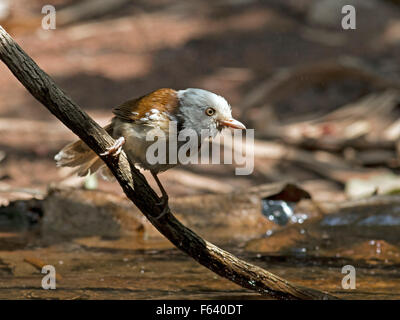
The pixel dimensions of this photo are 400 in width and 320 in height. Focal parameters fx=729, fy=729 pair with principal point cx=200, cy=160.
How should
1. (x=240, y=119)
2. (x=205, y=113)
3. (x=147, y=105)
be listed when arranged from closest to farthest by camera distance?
Answer: 1. (x=205, y=113)
2. (x=147, y=105)
3. (x=240, y=119)

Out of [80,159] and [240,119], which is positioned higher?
[240,119]

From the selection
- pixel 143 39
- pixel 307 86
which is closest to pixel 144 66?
pixel 143 39

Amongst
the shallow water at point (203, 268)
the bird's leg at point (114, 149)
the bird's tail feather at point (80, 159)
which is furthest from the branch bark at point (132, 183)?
the bird's tail feather at point (80, 159)

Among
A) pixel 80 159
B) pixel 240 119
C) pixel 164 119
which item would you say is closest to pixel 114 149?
pixel 164 119

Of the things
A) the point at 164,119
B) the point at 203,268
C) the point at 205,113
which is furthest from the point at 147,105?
the point at 203,268

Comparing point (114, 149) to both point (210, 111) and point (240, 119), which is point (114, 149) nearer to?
point (210, 111)

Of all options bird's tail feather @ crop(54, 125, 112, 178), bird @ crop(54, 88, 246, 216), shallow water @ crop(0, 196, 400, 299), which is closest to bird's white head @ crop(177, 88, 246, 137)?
bird @ crop(54, 88, 246, 216)

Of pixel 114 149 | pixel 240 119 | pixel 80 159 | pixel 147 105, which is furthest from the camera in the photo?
pixel 240 119

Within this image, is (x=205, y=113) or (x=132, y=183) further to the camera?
(x=205, y=113)

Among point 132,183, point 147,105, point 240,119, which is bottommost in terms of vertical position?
point 132,183
